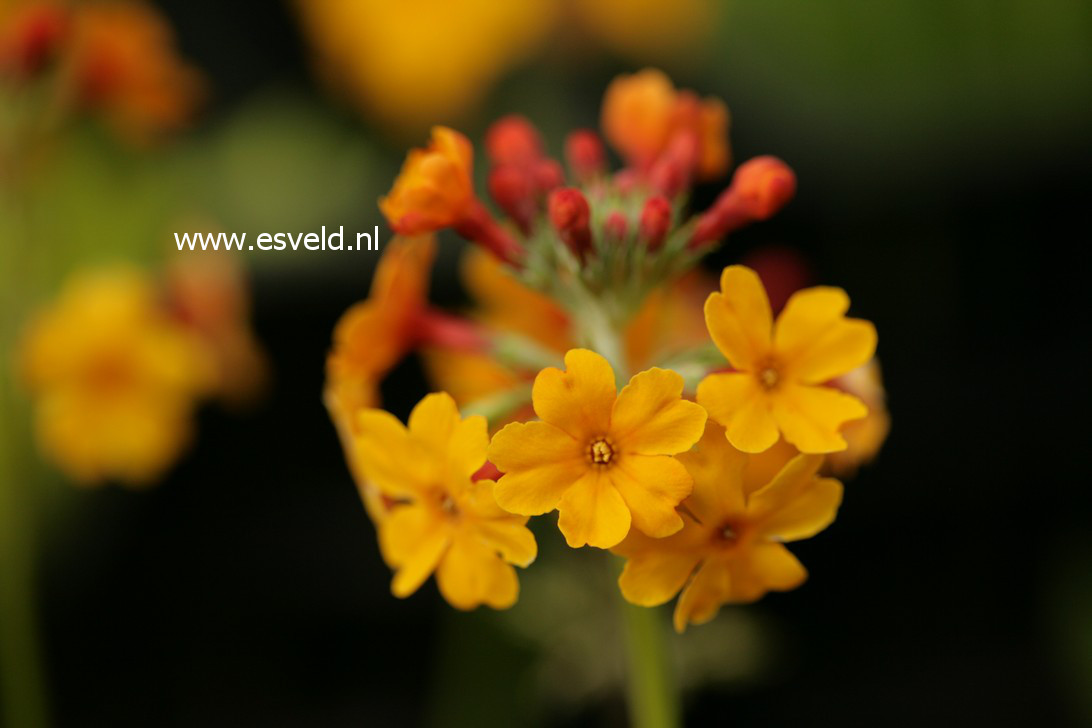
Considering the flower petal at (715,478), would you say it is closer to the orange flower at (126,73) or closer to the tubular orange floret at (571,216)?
the tubular orange floret at (571,216)

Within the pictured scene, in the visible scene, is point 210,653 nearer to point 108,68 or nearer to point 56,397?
point 56,397

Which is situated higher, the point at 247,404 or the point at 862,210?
the point at 862,210

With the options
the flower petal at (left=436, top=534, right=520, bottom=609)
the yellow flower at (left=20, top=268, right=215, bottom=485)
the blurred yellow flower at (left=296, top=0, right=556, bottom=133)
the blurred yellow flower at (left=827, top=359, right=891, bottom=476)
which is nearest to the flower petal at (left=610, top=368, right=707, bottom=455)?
the flower petal at (left=436, top=534, right=520, bottom=609)

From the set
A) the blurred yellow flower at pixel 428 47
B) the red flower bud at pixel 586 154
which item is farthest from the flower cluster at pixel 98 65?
the red flower bud at pixel 586 154

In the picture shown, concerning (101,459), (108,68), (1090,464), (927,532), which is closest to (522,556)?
(101,459)

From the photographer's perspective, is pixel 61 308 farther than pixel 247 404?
No

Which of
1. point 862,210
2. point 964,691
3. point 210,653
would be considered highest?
point 862,210

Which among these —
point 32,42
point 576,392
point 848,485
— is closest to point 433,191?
point 576,392
